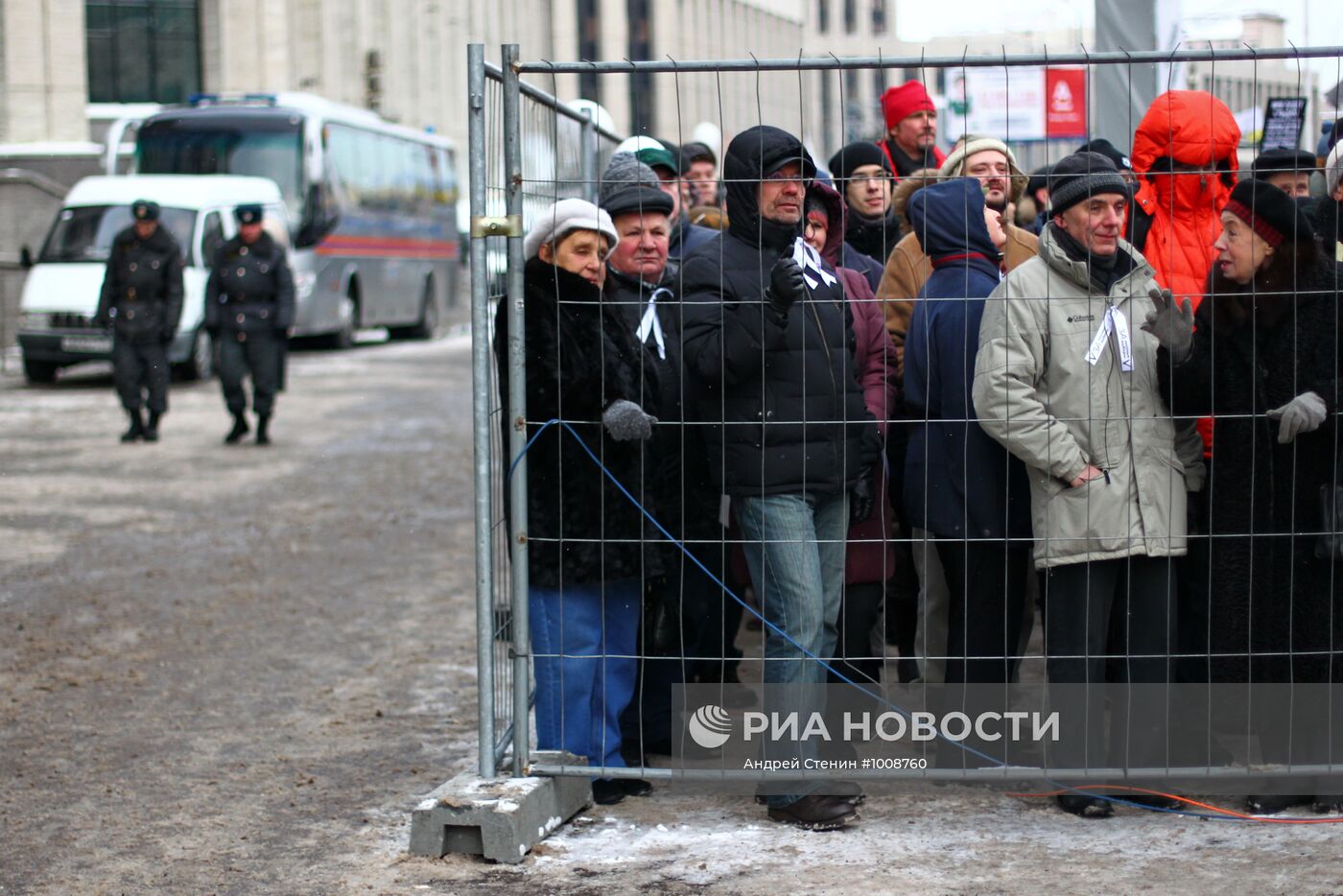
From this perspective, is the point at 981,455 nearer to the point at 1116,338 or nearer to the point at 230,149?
the point at 1116,338

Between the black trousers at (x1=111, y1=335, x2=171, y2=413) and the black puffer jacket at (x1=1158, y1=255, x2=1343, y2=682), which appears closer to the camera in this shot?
the black puffer jacket at (x1=1158, y1=255, x2=1343, y2=682)

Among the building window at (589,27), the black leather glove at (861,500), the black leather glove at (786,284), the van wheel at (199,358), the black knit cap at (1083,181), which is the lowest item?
the black leather glove at (861,500)

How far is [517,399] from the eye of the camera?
510 centimetres

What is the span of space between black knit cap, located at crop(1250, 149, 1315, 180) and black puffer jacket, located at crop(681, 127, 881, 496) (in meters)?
1.35

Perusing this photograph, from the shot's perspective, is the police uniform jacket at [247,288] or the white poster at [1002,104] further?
the white poster at [1002,104]

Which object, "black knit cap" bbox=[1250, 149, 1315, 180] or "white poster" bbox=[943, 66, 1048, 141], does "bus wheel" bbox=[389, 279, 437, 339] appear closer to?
"white poster" bbox=[943, 66, 1048, 141]

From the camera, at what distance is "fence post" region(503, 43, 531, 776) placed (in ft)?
16.4

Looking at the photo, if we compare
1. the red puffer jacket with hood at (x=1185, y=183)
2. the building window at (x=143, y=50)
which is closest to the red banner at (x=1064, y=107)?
the red puffer jacket with hood at (x=1185, y=183)

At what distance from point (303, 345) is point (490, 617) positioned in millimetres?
24362

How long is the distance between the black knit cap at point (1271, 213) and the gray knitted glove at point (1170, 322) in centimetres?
35

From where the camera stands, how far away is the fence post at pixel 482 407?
4.87 meters

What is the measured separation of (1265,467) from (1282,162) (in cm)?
102

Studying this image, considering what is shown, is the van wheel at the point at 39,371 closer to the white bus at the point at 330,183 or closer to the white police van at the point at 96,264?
the white police van at the point at 96,264

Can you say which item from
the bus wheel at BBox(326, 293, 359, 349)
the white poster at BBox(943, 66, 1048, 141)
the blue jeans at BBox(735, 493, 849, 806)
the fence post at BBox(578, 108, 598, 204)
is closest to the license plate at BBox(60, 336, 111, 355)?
the bus wheel at BBox(326, 293, 359, 349)
